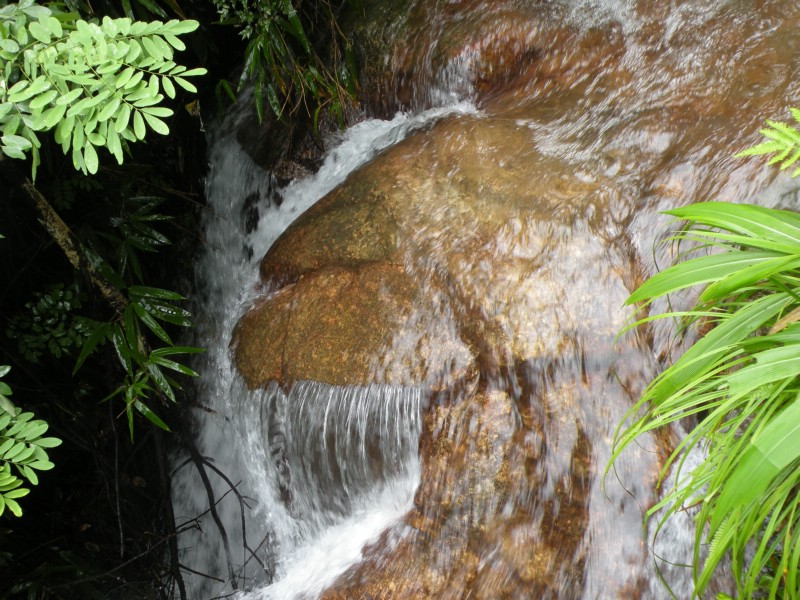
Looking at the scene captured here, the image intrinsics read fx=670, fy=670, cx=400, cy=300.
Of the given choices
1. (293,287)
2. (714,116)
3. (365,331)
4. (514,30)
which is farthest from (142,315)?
(714,116)

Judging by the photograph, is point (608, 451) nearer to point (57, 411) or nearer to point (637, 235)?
point (637, 235)

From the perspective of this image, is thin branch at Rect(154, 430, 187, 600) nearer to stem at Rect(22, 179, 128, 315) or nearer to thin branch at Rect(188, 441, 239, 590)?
thin branch at Rect(188, 441, 239, 590)

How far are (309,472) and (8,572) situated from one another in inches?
51.9

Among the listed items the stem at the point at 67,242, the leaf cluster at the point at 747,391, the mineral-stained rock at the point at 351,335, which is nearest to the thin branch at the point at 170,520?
the mineral-stained rock at the point at 351,335

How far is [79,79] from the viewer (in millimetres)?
1501

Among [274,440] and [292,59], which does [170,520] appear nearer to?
[274,440]

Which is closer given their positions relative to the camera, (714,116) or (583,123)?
(714,116)

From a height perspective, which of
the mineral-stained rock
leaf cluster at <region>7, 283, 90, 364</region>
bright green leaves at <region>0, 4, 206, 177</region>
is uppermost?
bright green leaves at <region>0, 4, 206, 177</region>

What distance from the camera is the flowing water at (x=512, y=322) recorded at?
6.68ft

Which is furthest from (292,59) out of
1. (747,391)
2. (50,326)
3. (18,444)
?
(747,391)

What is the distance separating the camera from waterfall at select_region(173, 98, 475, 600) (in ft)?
7.73

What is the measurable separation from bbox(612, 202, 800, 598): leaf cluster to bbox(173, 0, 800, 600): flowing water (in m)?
0.36

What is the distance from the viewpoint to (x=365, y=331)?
2.40 meters

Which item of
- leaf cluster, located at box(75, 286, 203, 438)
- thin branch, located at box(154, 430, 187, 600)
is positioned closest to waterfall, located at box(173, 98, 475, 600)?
thin branch, located at box(154, 430, 187, 600)
